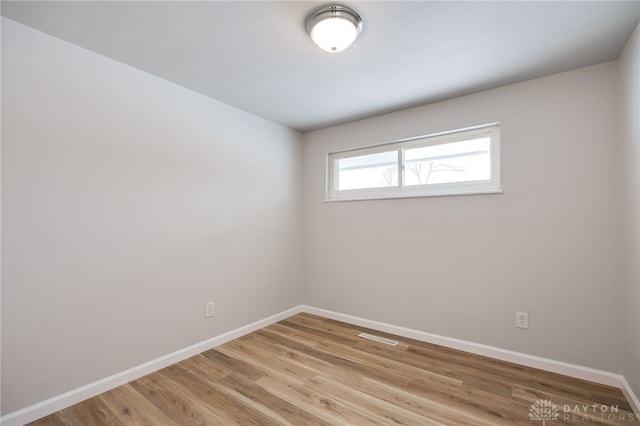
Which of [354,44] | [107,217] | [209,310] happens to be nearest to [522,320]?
[354,44]

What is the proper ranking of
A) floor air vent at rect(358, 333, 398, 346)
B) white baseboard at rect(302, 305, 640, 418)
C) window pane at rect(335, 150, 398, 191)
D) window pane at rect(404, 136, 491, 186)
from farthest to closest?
window pane at rect(335, 150, 398, 191) < floor air vent at rect(358, 333, 398, 346) < window pane at rect(404, 136, 491, 186) < white baseboard at rect(302, 305, 640, 418)

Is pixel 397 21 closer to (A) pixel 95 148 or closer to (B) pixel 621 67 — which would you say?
(B) pixel 621 67

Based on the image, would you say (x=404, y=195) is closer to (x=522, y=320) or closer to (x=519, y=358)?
(x=522, y=320)

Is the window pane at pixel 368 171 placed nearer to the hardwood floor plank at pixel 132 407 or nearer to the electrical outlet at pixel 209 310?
the electrical outlet at pixel 209 310

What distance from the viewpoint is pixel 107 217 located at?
2.06 meters

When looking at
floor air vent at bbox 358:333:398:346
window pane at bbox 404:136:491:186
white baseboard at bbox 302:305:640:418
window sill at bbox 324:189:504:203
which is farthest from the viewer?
floor air vent at bbox 358:333:398:346

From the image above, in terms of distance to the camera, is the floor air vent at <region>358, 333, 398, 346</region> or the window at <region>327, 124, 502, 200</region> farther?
the floor air vent at <region>358, 333, 398, 346</region>

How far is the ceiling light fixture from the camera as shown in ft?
5.26

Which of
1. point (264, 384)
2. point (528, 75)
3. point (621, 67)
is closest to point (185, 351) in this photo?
point (264, 384)

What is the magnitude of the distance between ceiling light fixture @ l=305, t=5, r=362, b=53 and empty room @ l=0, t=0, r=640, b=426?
0.04 feet

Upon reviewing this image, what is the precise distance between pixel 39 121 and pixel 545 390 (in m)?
3.78

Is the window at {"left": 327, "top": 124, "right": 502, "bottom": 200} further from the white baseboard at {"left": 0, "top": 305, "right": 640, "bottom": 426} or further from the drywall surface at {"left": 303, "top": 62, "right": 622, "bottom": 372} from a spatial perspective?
the white baseboard at {"left": 0, "top": 305, "right": 640, "bottom": 426}

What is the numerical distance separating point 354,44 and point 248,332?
2831mm

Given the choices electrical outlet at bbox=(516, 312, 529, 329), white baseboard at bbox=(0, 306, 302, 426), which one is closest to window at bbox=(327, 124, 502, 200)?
electrical outlet at bbox=(516, 312, 529, 329)
